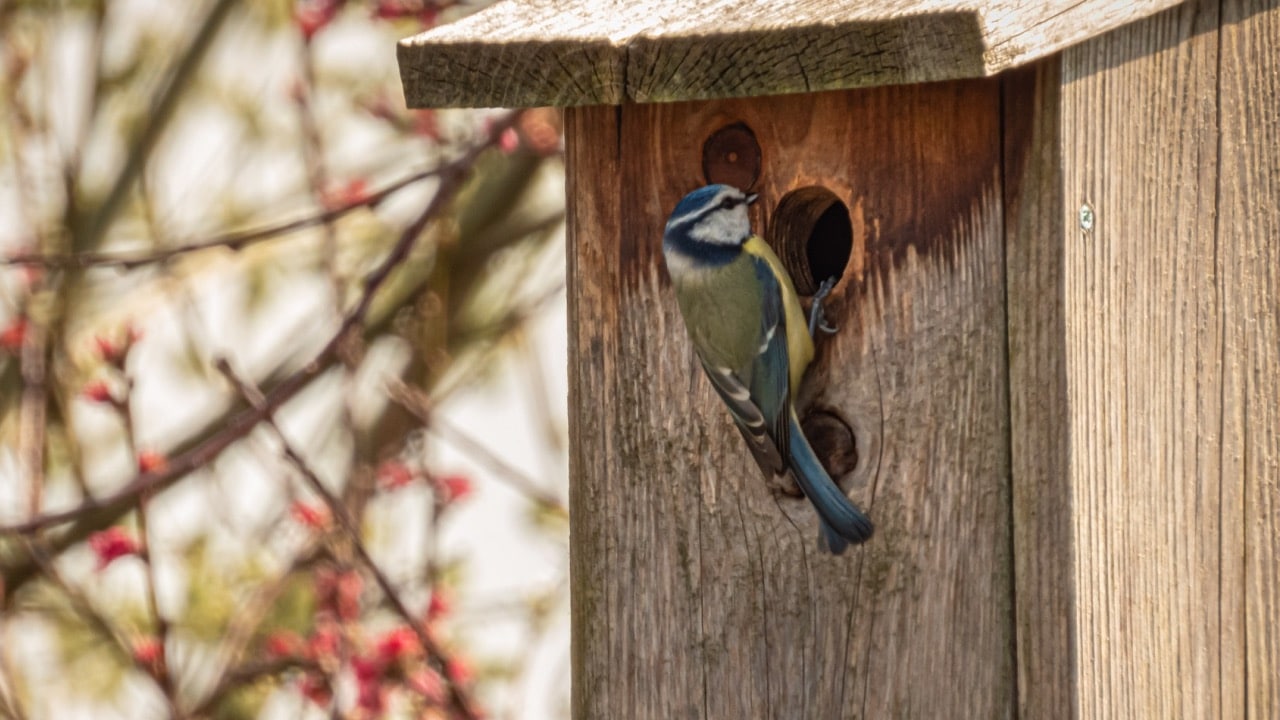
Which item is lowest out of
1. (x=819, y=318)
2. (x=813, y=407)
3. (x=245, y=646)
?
(x=245, y=646)

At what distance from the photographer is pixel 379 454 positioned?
3.49 m

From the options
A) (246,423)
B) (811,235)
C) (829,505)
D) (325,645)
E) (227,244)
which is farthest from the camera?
(325,645)

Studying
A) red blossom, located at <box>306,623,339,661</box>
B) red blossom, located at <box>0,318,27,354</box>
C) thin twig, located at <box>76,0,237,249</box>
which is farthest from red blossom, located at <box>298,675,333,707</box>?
thin twig, located at <box>76,0,237,249</box>

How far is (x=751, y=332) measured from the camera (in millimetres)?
1856

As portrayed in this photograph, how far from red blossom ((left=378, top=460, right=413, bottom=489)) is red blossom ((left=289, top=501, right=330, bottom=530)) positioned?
0.43 ft

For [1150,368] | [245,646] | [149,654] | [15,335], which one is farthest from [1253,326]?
[15,335]

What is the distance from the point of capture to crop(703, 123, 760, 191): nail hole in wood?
1782 mm

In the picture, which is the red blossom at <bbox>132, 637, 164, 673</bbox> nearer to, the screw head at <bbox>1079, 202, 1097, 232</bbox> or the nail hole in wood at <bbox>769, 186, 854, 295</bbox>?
the nail hole in wood at <bbox>769, 186, 854, 295</bbox>

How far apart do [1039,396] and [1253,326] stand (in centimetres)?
33

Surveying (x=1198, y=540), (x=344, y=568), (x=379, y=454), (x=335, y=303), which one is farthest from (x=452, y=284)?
(x=1198, y=540)

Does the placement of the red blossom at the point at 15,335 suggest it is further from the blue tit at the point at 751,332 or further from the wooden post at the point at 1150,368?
the wooden post at the point at 1150,368

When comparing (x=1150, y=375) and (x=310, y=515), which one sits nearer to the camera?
(x=1150, y=375)

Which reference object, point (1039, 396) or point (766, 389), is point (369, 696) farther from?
point (1039, 396)

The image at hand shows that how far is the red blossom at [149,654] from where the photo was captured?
261 cm
